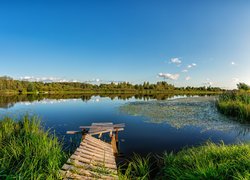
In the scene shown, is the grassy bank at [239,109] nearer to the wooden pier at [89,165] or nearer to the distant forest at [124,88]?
the wooden pier at [89,165]

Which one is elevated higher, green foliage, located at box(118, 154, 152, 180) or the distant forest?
the distant forest

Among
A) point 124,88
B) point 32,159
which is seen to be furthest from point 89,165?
point 124,88

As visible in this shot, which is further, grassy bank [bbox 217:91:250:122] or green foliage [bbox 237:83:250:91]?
green foliage [bbox 237:83:250:91]

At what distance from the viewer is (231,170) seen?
156 inches

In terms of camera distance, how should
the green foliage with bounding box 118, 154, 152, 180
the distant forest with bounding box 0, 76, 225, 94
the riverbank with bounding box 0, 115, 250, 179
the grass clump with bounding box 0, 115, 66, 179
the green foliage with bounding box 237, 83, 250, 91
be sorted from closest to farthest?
the riverbank with bounding box 0, 115, 250, 179 < the grass clump with bounding box 0, 115, 66, 179 < the green foliage with bounding box 118, 154, 152, 180 < the green foliage with bounding box 237, 83, 250, 91 < the distant forest with bounding box 0, 76, 225, 94

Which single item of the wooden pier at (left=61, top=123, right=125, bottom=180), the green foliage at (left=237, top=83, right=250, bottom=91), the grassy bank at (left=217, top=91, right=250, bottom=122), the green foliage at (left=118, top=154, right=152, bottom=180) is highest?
the green foliage at (left=237, top=83, right=250, bottom=91)

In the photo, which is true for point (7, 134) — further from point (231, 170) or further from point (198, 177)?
point (231, 170)

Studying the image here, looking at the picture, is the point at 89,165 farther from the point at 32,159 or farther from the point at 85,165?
the point at 32,159

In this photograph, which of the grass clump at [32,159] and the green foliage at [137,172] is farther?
the green foliage at [137,172]

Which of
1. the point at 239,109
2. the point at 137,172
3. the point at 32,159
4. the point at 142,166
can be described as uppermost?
the point at 239,109

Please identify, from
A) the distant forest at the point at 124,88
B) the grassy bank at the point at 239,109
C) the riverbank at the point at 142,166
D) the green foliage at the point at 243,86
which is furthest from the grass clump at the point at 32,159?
the distant forest at the point at 124,88

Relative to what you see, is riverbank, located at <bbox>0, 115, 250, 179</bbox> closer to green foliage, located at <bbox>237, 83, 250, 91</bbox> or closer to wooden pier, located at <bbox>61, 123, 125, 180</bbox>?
wooden pier, located at <bbox>61, 123, 125, 180</bbox>

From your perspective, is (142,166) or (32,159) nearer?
(32,159)

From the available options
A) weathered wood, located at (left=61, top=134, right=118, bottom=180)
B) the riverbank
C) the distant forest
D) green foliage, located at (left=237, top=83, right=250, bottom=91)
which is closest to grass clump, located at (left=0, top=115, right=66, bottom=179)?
the riverbank
